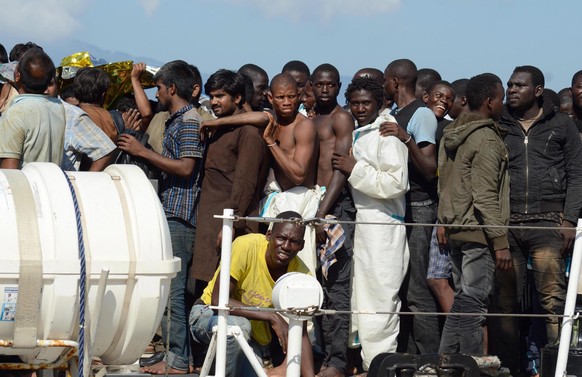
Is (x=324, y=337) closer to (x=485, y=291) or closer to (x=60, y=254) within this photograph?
(x=485, y=291)

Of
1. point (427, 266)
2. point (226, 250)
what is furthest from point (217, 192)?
point (226, 250)

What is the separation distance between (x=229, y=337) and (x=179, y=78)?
8.24 feet

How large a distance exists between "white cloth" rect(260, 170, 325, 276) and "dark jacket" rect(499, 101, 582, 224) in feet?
4.81

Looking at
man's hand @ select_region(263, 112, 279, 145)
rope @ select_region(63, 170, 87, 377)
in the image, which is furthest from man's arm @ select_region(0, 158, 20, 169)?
man's hand @ select_region(263, 112, 279, 145)

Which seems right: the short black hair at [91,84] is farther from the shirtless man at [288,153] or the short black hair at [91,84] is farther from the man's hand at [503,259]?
the man's hand at [503,259]

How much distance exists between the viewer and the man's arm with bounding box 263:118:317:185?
824cm

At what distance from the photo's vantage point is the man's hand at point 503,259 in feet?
26.5

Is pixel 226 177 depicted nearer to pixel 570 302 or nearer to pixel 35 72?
pixel 35 72

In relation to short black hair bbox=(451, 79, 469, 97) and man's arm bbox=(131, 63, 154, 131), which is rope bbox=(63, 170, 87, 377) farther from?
short black hair bbox=(451, 79, 469, 97)

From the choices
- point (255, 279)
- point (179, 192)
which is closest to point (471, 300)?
point (255, 279)

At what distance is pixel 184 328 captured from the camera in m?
8.41

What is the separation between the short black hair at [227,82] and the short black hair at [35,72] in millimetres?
1384

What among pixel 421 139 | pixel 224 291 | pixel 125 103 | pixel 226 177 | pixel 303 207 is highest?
pixel 125 103

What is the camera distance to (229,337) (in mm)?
7117
